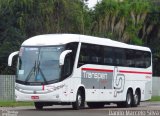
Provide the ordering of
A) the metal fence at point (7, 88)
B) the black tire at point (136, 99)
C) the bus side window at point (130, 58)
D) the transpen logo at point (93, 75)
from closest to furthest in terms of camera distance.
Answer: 1. the transpen logo at point (93, 75)
2. the bus side window at point (130, 58)
3. the black tire at point (136, 99)
4. the metal fence at point (7, 88)

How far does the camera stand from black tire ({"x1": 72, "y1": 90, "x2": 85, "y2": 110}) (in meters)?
28.2

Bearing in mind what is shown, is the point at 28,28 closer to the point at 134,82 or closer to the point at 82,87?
the point at 134,82

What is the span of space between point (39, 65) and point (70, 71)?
1505 mm

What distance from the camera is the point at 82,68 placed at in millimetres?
28656

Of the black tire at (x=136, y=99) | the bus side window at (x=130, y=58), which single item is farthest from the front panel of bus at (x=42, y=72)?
the black tire at (x=136, y=99)

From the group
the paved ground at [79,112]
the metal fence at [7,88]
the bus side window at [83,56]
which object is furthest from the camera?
the metal fence at [7,88]

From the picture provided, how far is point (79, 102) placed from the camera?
2852cm

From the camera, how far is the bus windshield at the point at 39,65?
27.0 m

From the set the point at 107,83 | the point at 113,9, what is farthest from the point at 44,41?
the point at 113,9

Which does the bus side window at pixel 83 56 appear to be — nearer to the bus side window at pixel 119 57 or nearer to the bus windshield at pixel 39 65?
the bus windshield at pixel 39 65

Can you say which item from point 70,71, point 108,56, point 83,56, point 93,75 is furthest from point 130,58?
point 70,71

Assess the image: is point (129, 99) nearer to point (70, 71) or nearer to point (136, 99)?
point (136, 99)

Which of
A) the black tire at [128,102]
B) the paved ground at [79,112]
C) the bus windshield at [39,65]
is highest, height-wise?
the bus windshield at [39,65]

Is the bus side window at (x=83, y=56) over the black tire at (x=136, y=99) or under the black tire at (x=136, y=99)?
over
